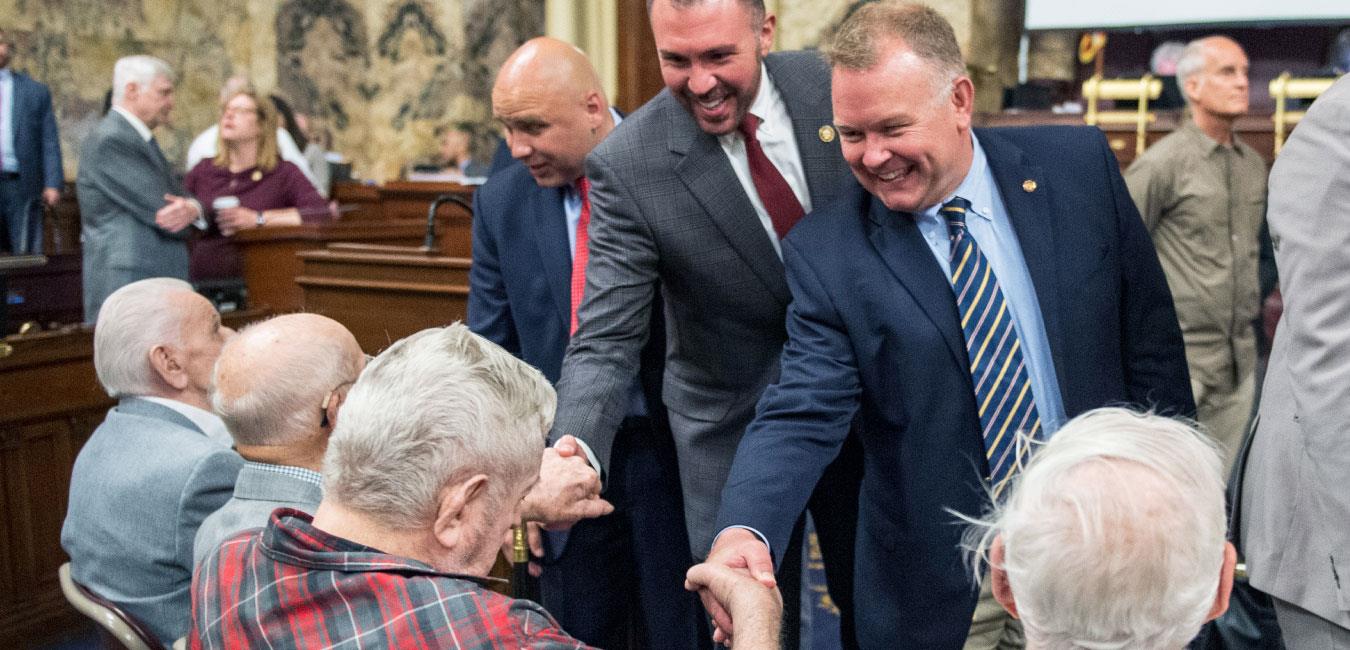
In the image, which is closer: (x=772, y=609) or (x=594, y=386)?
(x=772, y=609)

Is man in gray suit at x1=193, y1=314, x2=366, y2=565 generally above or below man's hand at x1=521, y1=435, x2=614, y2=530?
above

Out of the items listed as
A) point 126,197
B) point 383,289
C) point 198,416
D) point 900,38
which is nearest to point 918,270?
point 900,38

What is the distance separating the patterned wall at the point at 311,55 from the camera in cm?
1130

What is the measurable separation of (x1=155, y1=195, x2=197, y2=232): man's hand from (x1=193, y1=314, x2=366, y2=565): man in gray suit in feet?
13.0

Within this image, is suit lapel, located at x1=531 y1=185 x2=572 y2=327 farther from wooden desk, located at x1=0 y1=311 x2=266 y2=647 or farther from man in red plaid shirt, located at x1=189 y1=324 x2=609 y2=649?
wooden desk, located at x1=0 y1=311 x2=266 y2=647

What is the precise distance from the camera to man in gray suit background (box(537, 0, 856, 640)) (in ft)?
7.75

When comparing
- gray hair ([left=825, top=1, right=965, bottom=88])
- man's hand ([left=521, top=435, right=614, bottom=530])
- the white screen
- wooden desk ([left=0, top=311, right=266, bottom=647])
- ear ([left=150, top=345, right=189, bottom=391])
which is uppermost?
the white screen

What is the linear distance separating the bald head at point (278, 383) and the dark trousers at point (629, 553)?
2.64ft

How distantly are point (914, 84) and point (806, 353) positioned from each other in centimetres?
46

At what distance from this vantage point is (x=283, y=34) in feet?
39.9

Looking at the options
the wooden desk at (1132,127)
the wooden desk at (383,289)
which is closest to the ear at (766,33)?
the wooden desk at (383,289)

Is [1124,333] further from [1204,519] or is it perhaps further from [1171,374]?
[1204,519]

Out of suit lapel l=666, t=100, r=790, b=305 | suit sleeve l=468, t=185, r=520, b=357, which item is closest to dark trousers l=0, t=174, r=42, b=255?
suit sleeve l=468, t=185, r=520, b=357

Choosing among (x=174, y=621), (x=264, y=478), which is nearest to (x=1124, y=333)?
(x=264, y=478)
